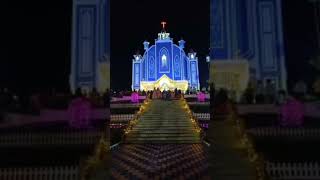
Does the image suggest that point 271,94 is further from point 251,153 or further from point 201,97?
point 201,97

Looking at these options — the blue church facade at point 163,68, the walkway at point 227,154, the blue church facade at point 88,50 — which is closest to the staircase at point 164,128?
the blue church facade at point 163,68

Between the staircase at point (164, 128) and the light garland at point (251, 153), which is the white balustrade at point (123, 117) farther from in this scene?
the light garland at point (251, 153)

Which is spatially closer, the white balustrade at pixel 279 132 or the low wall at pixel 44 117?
the white balustrade at pixel 279 132

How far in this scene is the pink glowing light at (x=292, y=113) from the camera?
3.24m

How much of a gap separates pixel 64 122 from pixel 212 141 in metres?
1.40

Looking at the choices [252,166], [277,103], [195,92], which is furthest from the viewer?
[195,92]

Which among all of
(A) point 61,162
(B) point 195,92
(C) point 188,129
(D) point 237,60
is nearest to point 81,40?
(A) point 61,162

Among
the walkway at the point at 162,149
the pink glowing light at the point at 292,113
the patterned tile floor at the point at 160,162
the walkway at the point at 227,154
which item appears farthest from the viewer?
the walkway at the point at 162,149

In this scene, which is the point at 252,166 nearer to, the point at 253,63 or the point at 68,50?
the point at 253,63

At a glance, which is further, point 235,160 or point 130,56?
point 130,56

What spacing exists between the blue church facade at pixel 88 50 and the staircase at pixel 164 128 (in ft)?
6.33

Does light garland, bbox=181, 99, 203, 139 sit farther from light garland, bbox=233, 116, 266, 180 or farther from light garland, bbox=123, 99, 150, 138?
light garland, bbox=233, 116, 266, 180

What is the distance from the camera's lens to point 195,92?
19.0 ft

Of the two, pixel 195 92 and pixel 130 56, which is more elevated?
pixel 130 56
